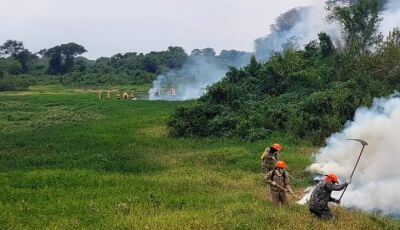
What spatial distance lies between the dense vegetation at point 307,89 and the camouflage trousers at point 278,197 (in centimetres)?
1232

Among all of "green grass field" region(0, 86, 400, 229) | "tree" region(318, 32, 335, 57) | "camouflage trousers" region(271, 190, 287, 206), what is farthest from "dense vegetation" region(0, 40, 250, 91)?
"camouflage trousers" region(271, 190, 287, 206)

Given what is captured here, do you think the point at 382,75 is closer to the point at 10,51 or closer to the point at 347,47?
the point at 347,47

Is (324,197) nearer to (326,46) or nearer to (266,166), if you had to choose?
(266,166)

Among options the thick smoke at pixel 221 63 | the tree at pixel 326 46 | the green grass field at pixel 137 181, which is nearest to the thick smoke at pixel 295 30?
the thick smoke at pixel 221 63

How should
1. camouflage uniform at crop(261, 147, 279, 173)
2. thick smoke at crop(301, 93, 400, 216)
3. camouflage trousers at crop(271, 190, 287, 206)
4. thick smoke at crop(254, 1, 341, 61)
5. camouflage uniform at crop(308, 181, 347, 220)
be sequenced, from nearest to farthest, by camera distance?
camouflage uniform at crop(308, 181, 347, 220) < camouflage trousers at crop(271, 190, 287, 206) < thick smoke at crop(301, 93, 400, 216) < camouflage uniform at crop(261, 147, 279, 173) < thick smoke at crop(254, 1, 341, 61)

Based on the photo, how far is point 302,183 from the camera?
19.1m

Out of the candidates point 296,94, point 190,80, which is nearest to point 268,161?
point 296,94

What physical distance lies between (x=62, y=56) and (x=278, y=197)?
4029 inches

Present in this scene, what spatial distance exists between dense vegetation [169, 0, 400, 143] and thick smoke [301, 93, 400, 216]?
6902 millimetres

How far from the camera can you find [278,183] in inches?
582

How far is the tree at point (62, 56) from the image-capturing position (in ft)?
357

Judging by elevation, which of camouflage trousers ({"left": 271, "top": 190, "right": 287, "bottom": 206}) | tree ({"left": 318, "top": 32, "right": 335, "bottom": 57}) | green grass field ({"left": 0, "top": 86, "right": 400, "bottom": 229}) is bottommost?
green grass field ({"left": 0, "top": 86, "right": 400, "bottom": 229})

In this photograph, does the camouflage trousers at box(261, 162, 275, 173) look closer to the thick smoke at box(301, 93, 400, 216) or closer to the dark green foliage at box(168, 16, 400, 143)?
the thick smoke at box(301, 93, 400, 216)

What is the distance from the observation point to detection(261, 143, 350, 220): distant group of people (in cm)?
1330
